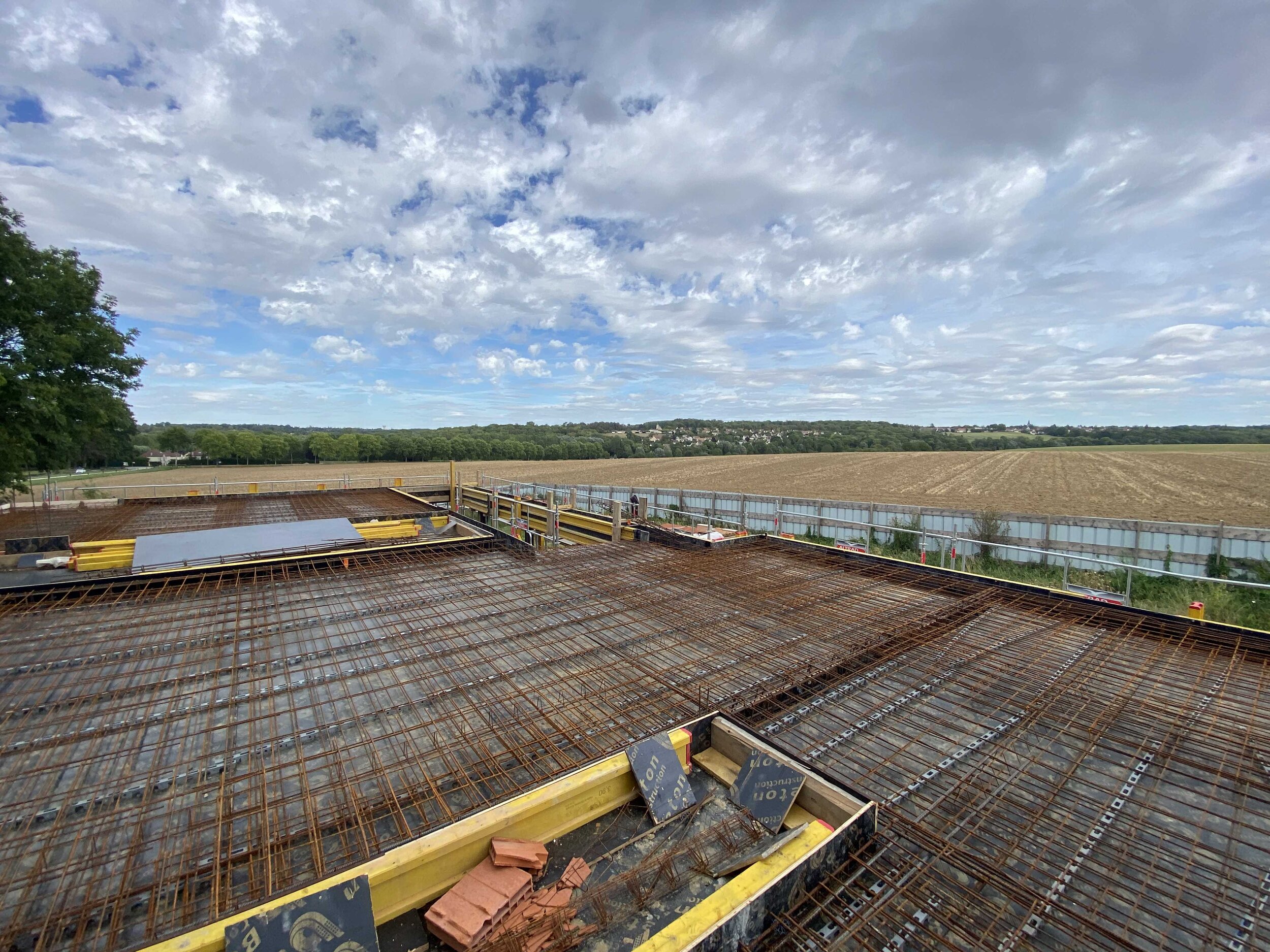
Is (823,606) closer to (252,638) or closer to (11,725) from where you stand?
(252,638)

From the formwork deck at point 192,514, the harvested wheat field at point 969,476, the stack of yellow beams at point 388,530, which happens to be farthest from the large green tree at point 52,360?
the harvested wheat field at point 969,476

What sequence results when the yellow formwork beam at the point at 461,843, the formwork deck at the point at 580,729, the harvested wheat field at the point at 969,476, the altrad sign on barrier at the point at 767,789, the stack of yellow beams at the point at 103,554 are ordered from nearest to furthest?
1. the yellow formwork beam at the point at 461,843
2. the formwork deck at the point at 580,729
3. the altrad sign on barrier at the point at 767,789
4. the stack of yellow beams at the point at 103,554
5. the harvested wheat field at the point at 969,476

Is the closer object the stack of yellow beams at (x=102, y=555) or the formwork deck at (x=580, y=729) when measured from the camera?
the formwork deck at (x=580, y=729)

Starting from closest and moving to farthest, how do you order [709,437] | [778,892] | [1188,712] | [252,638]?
1. [778,892]
2. [1188,712]
3. [252,638]
4. [709,437]

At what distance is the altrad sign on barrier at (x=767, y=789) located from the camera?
3.11 meters

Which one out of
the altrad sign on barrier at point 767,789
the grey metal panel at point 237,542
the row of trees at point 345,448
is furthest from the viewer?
the row of trees at point 345,448

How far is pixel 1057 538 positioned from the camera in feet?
48.5

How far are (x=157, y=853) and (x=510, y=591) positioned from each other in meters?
4.67

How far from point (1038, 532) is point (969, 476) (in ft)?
83.3

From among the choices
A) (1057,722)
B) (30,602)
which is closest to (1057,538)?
(1057,722)

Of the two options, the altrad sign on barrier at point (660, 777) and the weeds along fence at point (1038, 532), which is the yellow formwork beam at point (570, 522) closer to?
the weeds along fence at point (1038, 532)

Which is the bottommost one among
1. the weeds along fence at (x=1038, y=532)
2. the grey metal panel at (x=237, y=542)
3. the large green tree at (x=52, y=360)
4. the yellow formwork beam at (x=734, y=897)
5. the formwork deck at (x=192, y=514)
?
the weeds along fence at (x=1038, y=532)

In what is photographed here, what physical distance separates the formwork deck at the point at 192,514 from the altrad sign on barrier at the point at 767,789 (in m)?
11.5

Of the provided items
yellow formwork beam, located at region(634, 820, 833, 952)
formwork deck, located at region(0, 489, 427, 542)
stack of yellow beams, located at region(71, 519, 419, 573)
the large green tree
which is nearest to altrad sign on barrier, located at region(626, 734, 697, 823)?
yellow formwork beam, located at region(634, 820, 833, 952)
